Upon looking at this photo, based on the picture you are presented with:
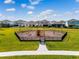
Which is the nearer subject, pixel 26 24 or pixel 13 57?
pixel 13 57

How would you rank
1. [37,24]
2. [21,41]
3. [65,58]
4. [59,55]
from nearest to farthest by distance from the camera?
[65,58] → [59,55] → [21,41] → [37,24]

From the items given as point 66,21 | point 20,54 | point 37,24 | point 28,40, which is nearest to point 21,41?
point 28,40

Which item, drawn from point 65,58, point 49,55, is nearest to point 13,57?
Answer: point 49,55

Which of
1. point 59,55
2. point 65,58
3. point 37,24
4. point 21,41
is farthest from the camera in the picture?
point 37,24

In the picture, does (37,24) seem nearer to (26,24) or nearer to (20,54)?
(26,24)

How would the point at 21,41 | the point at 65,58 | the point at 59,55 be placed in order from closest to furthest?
the point at 65,58, the point at 59,55, the point at 21,41

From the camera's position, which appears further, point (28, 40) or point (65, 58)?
point (28, 40)

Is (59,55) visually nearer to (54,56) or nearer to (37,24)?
(54,56)

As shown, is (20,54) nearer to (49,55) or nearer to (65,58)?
(49,55)

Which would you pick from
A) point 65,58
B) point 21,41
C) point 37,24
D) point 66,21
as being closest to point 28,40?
point 21,41
